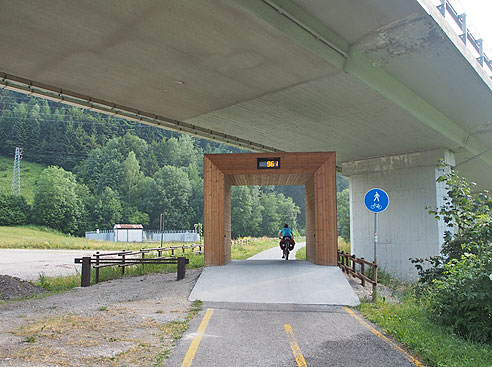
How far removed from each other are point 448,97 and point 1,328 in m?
12.9

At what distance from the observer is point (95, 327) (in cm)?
694

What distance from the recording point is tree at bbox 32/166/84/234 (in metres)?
80.5

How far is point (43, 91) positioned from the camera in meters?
13.0

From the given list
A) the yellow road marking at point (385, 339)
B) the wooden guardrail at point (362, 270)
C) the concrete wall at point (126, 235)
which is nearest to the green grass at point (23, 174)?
the concrete wall at point (126, 235)

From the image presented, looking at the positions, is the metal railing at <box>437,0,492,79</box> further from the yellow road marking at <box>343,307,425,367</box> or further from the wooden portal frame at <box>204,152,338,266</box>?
the yellow road marking at <box>343,307,425,367</box>

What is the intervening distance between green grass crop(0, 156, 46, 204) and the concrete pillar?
9118 centimetres

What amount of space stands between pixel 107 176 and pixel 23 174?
21513 mm

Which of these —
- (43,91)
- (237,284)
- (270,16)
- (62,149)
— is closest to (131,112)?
(43,91)

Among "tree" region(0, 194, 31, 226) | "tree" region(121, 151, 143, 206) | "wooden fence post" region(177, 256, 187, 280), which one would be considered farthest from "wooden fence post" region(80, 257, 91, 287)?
"tree" region(121, 151, 143, 206)

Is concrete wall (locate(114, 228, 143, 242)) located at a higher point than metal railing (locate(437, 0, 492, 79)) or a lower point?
lower

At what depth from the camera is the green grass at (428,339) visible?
5395 millimetres

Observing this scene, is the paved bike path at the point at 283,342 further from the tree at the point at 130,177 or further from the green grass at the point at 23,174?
the green grass at the point at 23,174

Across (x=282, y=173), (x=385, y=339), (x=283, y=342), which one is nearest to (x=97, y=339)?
(x=283, y=342)

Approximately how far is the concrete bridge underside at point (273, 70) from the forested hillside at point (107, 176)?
73.8 m
